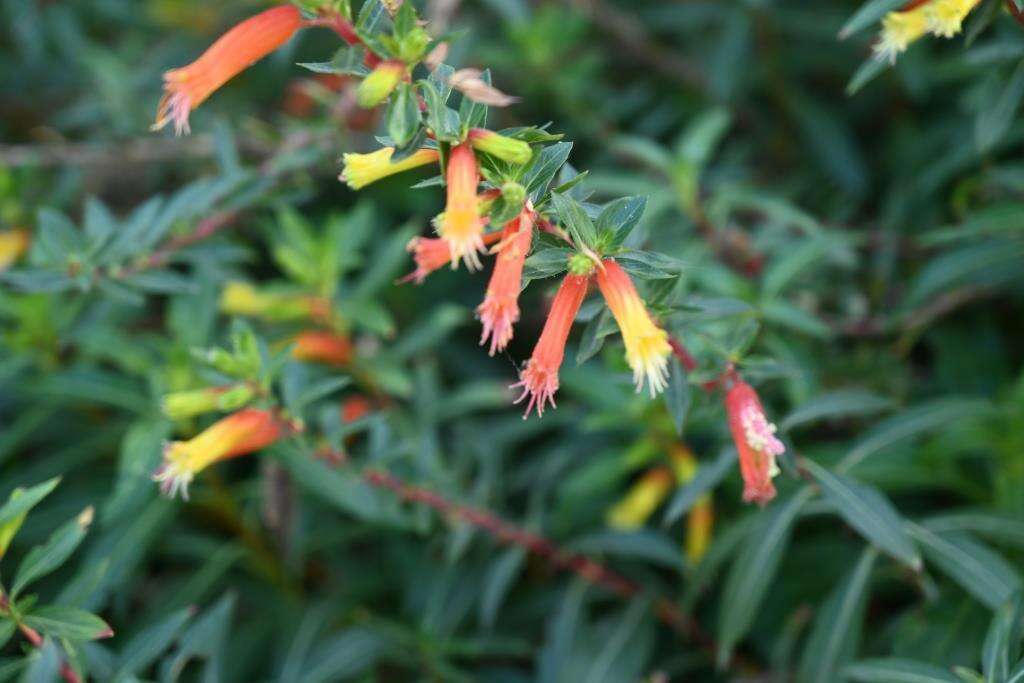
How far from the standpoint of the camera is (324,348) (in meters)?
2.61

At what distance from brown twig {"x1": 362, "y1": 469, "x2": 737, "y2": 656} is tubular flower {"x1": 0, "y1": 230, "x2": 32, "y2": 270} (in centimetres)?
130

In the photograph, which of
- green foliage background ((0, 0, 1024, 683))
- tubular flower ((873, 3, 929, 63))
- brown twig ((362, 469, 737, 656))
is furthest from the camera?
brown twig ((362, 469, 737, 656))

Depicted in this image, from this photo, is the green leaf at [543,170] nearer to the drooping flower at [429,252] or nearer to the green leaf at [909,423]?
the drooping flower at [429,252]

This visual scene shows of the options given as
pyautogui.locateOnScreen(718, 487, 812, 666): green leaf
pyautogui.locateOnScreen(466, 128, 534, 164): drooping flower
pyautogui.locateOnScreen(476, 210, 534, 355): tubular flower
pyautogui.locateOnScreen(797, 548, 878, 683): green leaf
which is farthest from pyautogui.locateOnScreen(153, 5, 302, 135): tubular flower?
pyautogui.locateOnScreen(797, 548, 878, 683): green leaf

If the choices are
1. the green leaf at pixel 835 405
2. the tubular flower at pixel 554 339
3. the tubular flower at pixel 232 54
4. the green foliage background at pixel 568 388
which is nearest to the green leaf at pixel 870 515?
the green foliage background at pixel 568 388

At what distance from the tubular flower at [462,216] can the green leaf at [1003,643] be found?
1.15m

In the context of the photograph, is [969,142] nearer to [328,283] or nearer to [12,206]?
[328,283]

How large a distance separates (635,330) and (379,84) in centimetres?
52

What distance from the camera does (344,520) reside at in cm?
285

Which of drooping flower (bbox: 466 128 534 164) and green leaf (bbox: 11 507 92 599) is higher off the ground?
drooping flower (bbox: 466 128 534 164)

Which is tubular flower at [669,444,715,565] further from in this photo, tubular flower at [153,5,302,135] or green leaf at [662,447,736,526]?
tubular flower at [153,5,302,135]

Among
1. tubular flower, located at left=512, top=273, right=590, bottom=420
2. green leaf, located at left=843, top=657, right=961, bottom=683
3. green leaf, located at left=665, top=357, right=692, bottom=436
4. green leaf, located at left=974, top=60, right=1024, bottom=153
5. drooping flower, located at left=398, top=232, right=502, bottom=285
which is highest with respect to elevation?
green leaf, located at left=974, top=60, right=1024, bottom=153

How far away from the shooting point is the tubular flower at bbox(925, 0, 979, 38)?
156 centimetres

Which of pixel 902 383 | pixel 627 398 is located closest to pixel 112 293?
pixel 627 398
